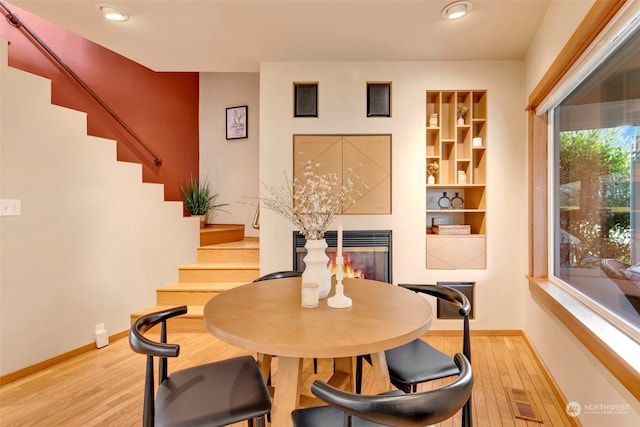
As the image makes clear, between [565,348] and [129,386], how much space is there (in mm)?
2903

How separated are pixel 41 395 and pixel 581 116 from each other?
3973 mm

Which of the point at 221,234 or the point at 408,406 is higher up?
the point at 221,234

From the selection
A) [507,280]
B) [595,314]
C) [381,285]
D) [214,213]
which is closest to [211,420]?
[381,285]

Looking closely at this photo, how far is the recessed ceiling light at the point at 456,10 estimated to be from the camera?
7.23 ft

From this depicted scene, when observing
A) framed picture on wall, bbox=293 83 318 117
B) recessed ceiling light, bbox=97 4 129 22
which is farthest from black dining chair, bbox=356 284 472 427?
recessed ceiling light, bbox=97 4 129 22

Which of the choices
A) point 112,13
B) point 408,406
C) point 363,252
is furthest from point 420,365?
point 112,13

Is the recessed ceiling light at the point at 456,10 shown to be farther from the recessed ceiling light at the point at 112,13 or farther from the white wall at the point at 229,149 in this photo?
the white wall at the point at 229,149

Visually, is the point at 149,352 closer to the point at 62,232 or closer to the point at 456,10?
the point at 62,232

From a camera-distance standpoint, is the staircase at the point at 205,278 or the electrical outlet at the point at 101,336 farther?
the staircase at the point at 205,278

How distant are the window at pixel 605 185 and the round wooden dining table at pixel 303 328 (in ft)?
3.34

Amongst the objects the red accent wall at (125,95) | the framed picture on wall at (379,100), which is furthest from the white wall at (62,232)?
the framed picture on wall at (379,100)

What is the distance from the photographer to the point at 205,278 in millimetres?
3543

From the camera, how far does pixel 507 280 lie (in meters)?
3.04

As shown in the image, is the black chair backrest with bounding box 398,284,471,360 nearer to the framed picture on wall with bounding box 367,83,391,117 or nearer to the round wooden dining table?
the round wooden dining table
